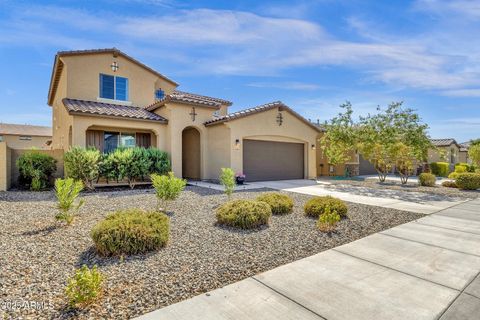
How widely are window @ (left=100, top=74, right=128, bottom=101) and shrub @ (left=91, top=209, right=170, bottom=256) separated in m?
13.4

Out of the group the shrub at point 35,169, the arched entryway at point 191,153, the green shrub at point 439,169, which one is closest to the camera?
the shrub at point 35,169

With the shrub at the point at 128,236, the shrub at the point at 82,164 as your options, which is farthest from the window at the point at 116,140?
the shrub at the point at 128,236

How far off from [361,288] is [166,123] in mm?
13190

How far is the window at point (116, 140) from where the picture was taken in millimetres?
14953

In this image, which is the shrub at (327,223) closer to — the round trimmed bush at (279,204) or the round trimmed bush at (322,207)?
the round trimmed bush at (322,207)

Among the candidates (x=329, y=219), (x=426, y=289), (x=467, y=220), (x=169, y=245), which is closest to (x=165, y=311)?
(x=169, y=245)

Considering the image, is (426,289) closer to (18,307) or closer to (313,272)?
(313,272)

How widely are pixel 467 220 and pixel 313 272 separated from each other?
600cm

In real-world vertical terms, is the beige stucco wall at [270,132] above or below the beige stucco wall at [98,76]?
below

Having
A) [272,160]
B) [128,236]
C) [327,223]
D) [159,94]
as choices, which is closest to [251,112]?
[272,160]

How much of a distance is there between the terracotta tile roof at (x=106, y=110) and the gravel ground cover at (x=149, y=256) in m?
6.63

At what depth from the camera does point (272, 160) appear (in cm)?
1680

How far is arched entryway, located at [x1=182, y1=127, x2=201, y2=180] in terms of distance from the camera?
54.3ft

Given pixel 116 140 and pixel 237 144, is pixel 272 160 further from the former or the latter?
pixel 116 140
